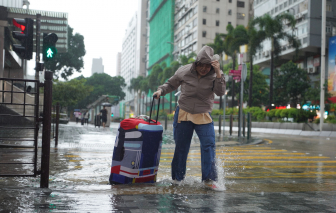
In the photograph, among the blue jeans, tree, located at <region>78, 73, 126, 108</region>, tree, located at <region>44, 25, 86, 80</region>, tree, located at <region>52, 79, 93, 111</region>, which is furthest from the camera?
tree, located at <region>78, 73, 126, 108</region>

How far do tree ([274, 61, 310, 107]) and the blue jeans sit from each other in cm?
4904

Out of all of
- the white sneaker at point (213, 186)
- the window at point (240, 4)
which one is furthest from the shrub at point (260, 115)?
the window at point (240, 4)

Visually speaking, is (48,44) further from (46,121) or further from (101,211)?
(101,211)

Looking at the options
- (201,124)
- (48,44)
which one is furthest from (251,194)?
(48,44)

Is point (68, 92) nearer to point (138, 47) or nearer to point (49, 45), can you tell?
point (49, 45)

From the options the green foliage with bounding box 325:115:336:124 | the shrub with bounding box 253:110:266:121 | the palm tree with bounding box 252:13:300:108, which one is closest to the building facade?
the palm tree with bounding box 252:13:300:108

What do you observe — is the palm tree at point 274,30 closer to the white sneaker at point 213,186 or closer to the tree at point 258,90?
the tree at point 258,90

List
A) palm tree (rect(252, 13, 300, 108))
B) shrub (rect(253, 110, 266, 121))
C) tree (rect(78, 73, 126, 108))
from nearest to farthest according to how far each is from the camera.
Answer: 1. shrub (rect(253, 110, 266, 121))
2. palm tree (rect(252, 13, 300, 108))
3. tree (rect(78, 73, 126, 108))

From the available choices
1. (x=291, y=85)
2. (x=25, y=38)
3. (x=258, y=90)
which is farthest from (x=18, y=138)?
(x=258, y=90)

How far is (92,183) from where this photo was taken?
478 cm

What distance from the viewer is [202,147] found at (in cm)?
473

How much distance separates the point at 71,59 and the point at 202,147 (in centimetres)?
5693

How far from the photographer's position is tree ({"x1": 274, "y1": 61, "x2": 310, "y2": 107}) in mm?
51200

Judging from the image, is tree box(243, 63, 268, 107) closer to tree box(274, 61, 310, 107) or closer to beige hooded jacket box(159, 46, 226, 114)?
tree box(274, 61, 310, 107)
